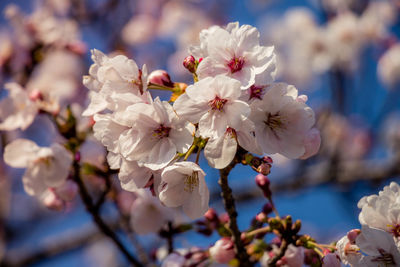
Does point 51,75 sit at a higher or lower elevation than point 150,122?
higher

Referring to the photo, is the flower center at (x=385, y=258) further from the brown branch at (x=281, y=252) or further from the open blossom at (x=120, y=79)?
the open blossom at (x=120, y=79)

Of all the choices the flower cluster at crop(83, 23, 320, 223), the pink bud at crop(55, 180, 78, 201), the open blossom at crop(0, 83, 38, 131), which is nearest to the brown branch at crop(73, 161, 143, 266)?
the pink bud at crop(55, 180, 78, 201)

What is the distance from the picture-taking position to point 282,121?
1.22 metres

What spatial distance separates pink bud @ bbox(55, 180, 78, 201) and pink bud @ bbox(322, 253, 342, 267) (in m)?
1.18

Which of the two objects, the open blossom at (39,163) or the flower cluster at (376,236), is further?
the open blossom at (39,163)

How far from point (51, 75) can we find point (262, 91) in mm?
5116

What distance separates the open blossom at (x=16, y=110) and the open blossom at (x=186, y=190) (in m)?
1.06

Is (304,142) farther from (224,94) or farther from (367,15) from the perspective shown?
(367,15)

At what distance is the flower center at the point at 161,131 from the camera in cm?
123

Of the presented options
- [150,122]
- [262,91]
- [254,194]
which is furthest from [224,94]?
[254,194]

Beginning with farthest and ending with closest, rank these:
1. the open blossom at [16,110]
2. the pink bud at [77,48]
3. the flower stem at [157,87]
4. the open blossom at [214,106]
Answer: the pink bud at [77,48], the open blossom at [16,110], the flower stem at [157,87], the open blossom at [214,106]

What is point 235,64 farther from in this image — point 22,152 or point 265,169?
point 22,152

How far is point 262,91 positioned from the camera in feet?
3.89

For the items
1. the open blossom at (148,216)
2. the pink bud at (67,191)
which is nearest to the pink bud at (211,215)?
the open blossom at (148,216)
